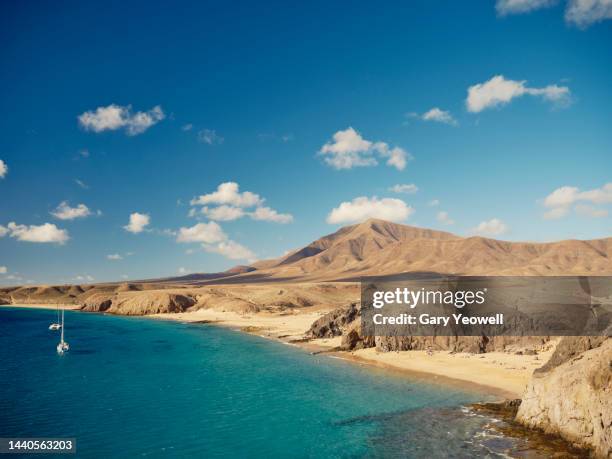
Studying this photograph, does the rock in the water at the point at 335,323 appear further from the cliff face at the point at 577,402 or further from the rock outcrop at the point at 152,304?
the rock outcrop at the point at 152,304

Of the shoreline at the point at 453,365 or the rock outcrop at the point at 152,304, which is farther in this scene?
the rock outcrop at the point at 152,304

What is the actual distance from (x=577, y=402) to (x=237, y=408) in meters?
21.6

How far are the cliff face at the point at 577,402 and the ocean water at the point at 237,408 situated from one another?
8.77 ft

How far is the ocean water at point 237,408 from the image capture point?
75.8 feet

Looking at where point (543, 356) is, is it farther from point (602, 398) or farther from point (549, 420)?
point (602, 398)

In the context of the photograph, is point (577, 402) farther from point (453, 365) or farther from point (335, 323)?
point (335, 323)

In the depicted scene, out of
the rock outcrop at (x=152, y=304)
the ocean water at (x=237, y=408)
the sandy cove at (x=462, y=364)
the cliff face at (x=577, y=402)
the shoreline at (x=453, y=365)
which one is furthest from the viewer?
the rock outcrop at (x=152, y=304)

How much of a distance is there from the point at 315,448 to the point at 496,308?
3438 centimetres

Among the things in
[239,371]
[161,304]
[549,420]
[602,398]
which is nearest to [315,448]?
[549,420]

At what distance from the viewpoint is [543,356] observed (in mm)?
41312

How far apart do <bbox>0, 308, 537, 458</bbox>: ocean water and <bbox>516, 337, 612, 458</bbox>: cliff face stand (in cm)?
267

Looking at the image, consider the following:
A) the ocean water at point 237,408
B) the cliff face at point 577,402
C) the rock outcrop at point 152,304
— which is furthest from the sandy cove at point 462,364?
the rock outcrop at point 152,304

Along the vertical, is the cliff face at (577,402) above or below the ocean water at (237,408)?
above

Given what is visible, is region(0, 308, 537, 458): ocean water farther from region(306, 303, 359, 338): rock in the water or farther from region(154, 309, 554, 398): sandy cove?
region(306, 303, 359, 338): rock in the water
